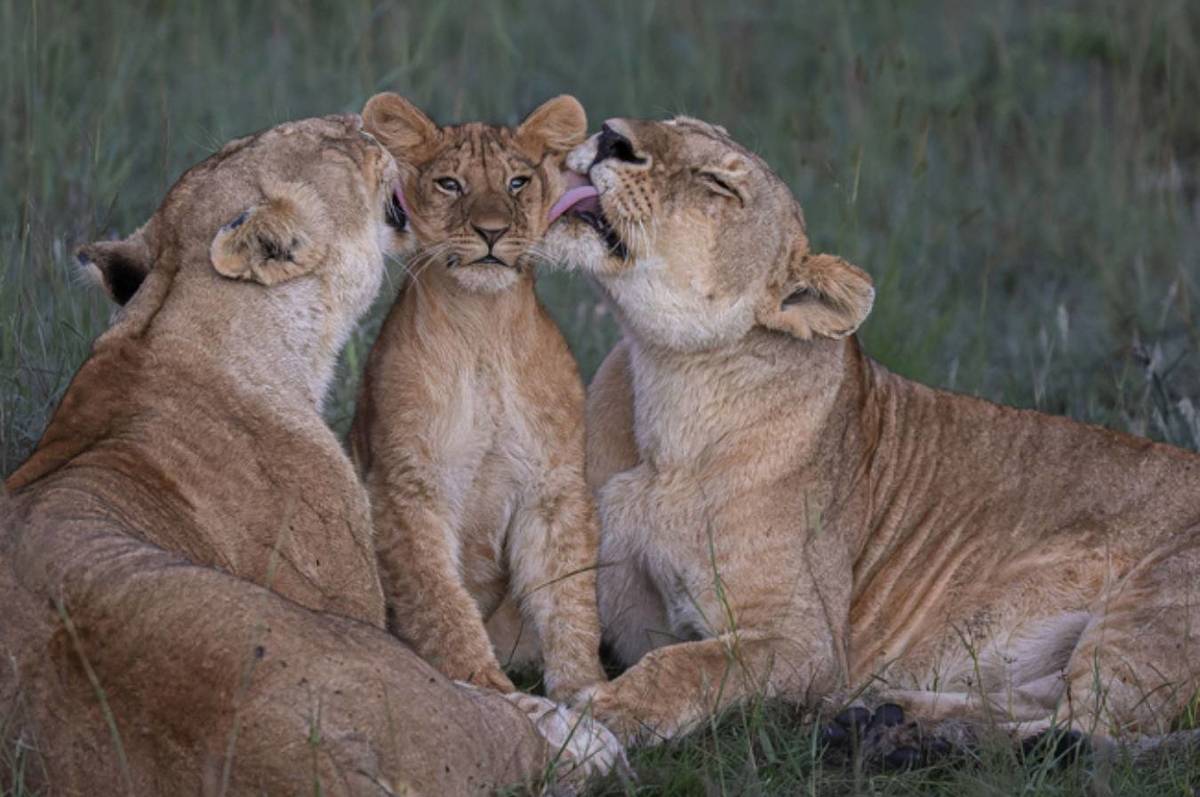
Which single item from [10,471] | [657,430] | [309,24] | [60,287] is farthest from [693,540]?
[309,24]

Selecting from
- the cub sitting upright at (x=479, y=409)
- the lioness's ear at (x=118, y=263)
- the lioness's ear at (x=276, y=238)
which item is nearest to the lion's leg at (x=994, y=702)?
the cub sitting upright at (x=479, y=409)

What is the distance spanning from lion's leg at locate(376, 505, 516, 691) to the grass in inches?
19.3

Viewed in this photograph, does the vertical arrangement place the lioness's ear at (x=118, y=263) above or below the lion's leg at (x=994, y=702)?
above

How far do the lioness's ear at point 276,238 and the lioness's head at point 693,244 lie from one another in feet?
1.65

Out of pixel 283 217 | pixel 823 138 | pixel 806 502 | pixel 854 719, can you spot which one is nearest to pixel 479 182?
pixel 283 217

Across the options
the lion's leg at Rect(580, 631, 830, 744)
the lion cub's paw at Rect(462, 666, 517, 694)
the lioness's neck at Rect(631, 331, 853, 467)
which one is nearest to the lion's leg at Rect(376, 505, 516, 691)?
the lion cub's paw at Rect(462, 666, 517, 694)

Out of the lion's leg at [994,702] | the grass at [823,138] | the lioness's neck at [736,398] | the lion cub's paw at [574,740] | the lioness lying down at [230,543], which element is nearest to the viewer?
the lioness lying down at [230,543]

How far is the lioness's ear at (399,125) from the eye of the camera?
457cm

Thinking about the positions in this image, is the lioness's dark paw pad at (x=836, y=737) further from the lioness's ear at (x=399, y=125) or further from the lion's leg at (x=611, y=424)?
the lioness's ear at (x=399, y=125)

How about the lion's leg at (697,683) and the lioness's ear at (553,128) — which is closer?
the lion's leg at (697,683)

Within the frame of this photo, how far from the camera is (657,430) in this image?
15.5ft

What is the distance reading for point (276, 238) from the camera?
4.23 m

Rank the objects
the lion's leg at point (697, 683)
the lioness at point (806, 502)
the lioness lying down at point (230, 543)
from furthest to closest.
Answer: the lioness at point (806, 502) → the lion's leg at point (697, 683) → the lioness lying down at point (230, 543)

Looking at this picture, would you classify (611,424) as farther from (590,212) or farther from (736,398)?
(590,212)
